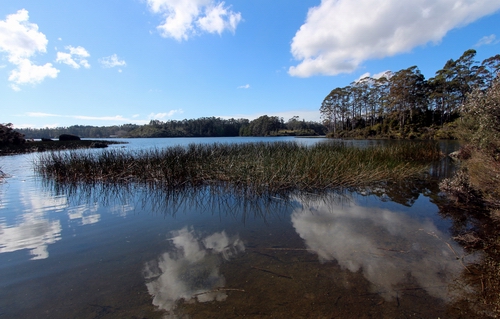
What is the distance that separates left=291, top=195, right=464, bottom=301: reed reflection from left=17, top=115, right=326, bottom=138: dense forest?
81.7 meters

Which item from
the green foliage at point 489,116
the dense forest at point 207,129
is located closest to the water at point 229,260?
the green foliage at point 489,116

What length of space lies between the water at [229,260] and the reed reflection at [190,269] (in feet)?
0.05

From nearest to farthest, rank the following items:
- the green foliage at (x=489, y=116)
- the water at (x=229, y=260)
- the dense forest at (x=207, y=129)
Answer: the water at (x=229, y=260), the green foliage at (x=489, y=116), the dense forest at (x=207, y=129)

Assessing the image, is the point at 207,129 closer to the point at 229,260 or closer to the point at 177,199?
the point at 177,199

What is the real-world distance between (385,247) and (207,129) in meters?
103

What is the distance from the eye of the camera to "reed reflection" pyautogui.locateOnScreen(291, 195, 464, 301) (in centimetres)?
280

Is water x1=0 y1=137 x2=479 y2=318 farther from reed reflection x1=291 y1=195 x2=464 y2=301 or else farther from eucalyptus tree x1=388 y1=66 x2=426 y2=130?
eucalyptus tree x1=388 y1=66 x2=426 y2=130

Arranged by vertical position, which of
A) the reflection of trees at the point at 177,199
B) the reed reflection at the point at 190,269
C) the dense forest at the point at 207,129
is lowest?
the reed reflection at the point at 190,269

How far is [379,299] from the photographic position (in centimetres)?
247

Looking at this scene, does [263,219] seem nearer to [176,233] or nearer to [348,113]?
[176,233]

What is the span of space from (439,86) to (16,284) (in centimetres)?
5449

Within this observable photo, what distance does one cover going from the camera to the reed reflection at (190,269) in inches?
102

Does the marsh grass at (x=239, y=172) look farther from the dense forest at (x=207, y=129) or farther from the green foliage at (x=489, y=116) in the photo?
the dense forest at (x=207, y=129)

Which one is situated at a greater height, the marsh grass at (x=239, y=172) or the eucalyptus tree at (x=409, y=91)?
the eucalyptus tree at (x=409, y=91)
